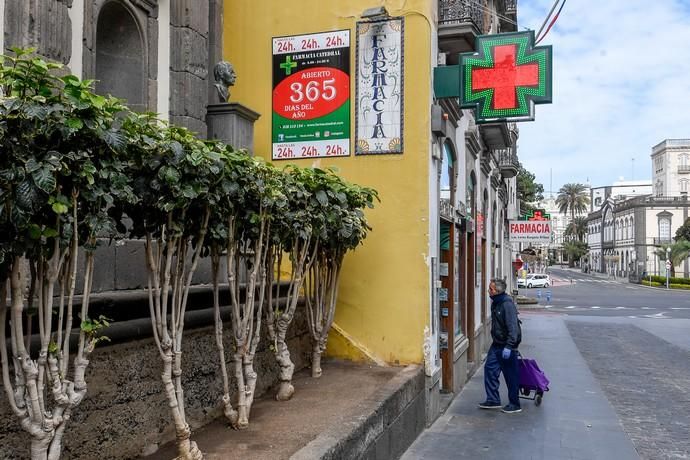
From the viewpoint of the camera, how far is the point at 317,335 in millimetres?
7070

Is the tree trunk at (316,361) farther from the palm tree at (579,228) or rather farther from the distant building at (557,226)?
the distant building at (557,226)

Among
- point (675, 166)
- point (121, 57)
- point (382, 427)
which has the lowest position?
point (382, 427)

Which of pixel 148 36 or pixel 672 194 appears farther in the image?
pixel 672 194

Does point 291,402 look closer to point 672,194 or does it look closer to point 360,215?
point 360,215

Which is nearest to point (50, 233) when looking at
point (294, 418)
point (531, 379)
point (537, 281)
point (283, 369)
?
point (294, 418)

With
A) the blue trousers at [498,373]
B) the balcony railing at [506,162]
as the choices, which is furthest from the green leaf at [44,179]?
the balcony railing at [506,162]

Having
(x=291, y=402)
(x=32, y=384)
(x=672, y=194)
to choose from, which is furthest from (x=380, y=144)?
Result: (x=672, y=194)

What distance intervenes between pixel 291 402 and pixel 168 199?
2.88 metres

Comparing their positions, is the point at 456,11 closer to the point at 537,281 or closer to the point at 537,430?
the point at 537,430

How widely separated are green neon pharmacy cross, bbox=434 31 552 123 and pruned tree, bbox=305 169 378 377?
2284 millimetres

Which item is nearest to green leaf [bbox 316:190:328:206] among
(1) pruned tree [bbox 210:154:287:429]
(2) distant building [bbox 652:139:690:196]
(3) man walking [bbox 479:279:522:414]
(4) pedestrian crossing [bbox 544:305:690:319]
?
(1) pruned tree [bbox 210:154:287:429]

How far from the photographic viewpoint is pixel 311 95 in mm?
8180

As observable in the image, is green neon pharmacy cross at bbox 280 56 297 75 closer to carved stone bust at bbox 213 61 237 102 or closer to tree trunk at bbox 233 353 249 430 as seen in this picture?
carved stone bust at bbox 213 61 237 102

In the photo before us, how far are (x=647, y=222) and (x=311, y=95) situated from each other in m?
85.0
